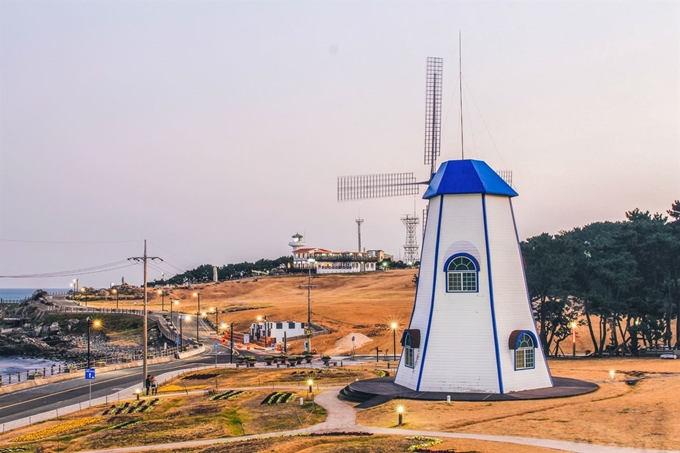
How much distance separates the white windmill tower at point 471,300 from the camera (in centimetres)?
3769

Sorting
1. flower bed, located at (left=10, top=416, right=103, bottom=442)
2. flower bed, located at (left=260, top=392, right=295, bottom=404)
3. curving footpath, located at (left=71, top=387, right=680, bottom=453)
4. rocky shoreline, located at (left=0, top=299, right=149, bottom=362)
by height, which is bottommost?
rocky shoreline, located at (left=0, top=299, right=149, bottom=362)

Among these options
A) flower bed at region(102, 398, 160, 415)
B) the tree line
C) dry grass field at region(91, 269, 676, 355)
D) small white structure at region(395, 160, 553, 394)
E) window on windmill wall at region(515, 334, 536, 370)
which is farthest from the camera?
dry grass field at region(91, 269, 676, 355)

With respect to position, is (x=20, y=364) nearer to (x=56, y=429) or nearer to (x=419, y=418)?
(x=56, y=429)

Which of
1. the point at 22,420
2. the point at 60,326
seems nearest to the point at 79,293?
the point at 60,326

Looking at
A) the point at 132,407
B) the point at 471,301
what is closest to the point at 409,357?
the point at 471,301

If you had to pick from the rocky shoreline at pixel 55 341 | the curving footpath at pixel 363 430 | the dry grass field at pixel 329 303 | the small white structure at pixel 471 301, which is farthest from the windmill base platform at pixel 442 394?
the rocky shoreline at pixel 55 341

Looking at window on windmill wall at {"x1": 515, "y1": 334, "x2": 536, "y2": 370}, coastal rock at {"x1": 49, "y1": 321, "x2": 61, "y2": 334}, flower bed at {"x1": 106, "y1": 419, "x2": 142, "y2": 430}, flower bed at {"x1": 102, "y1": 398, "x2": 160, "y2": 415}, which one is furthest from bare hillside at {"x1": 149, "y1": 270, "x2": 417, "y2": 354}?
flower bed at {"x1": 106, "y1": 419, "x2": 142, "y2": 430}

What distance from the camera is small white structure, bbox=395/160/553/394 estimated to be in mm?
37688

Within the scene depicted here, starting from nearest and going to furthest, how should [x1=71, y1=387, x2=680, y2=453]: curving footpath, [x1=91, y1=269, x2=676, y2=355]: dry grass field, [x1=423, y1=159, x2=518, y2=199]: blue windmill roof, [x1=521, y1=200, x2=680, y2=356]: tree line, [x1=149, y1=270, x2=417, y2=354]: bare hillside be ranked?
[x1=71, y1=387, x2=680, y2=453]: curving footpath
[x1=423, y1=159, x2=518, y2=199]: blue windmill roof
[x1=521, y1=200, x2=680, y2=356]: tree line
[x1=91, y1=269, x2=676, y2=355]: dry grass field
[x1=149, y1=270, x2=417, y2=354]: bare hillside

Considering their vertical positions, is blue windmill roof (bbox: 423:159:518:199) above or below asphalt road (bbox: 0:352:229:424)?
above

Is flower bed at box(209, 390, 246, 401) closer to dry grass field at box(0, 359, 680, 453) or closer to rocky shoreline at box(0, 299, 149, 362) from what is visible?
dry grass field at box(0, 359, 680, 453)

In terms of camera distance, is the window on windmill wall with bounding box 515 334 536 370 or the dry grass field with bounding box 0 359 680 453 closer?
the dry grass field with bounding box 0 359 680 453

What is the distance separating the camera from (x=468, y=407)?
33969mm

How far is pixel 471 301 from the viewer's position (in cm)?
3841
